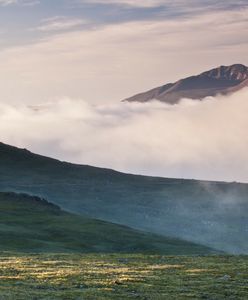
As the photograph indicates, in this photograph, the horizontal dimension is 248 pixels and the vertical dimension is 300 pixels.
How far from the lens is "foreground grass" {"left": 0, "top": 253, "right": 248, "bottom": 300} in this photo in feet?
144

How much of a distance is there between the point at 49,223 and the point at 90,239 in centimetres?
1697

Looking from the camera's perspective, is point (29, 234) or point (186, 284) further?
point (29, 234)

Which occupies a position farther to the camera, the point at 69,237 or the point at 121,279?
the point at 69,237

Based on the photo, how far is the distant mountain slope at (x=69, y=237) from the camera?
116 m

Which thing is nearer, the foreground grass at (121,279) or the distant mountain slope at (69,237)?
the foreground grass at (121,279)

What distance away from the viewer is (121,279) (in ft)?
165

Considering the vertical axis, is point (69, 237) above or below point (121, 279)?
above

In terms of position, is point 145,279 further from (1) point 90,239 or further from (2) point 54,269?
(1) point 90,239

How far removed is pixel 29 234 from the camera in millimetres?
126250

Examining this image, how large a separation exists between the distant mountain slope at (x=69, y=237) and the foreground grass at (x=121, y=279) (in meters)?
45.3

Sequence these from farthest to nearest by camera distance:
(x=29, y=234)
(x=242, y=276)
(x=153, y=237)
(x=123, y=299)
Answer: (x=153, y=237)
(x=29, y=234)
(x=242, y=276)
(x=123, y=299)

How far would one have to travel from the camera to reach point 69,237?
427ft

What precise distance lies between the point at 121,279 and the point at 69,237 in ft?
266

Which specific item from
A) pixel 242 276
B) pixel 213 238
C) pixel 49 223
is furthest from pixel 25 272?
pixel 213 238
